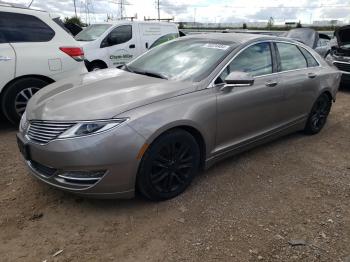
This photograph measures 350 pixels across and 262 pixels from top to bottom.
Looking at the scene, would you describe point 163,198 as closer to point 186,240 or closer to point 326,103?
point 186,240

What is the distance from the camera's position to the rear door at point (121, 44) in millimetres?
9633

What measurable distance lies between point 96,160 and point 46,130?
1.78 ft

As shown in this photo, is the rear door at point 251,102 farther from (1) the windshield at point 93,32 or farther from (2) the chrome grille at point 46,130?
(1) the windshield at point 93,32

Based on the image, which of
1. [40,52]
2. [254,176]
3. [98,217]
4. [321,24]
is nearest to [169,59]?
[254,176]

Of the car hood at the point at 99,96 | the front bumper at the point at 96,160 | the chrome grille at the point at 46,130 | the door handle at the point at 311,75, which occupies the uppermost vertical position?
the car hood at the point at 99,96

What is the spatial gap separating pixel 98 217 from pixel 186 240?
0.81 meters

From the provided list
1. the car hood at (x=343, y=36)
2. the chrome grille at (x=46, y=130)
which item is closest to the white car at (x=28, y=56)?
the chrome grille at (x=46, y=130)

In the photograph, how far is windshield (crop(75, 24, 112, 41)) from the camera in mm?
9695

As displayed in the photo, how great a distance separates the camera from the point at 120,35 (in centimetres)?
991

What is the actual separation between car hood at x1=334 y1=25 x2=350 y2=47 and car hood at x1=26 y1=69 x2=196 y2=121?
818 centimetres

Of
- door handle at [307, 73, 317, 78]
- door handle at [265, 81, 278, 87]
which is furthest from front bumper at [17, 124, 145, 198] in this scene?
door handle at [307, 73, 317, 78]

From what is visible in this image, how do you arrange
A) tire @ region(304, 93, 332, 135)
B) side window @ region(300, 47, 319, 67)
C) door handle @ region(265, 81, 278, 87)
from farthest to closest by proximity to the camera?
tire @ region(304, 93, 332, 135) → side window @ region(300, 47, 319, 67) → door handle @ region(265, 81, 278, 87)

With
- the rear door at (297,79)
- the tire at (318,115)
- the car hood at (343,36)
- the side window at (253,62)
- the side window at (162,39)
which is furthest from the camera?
the side window at (162,39)

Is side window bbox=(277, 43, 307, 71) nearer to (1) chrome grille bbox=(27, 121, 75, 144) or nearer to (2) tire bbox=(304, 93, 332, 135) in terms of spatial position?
(2) tire bbox=(304, 93, 332, 135)
